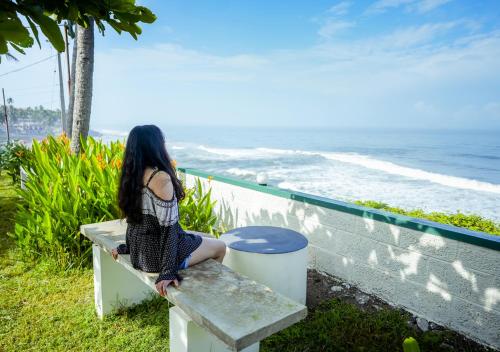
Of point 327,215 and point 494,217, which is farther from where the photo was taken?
point 494,217

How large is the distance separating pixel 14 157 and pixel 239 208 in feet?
23.2

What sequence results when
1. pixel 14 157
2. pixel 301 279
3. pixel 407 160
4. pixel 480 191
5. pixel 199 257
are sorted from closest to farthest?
pixel 199 257 < pixel 301 279 < pixel 14 157 < pixel 480 191 < pixel 407 160

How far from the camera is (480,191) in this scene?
17.2 m

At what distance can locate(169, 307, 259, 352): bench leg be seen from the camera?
201cm

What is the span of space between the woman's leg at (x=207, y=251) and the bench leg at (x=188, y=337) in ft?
1.66

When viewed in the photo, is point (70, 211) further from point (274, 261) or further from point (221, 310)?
point (221, 310)

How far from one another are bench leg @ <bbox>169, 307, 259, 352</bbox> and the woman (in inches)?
10.8

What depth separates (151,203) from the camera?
2385mm

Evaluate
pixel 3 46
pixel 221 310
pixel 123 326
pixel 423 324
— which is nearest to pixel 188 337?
pixel 221 310

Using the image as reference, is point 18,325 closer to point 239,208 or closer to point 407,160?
point 239,208

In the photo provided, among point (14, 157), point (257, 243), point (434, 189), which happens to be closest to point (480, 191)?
point (434, 189)

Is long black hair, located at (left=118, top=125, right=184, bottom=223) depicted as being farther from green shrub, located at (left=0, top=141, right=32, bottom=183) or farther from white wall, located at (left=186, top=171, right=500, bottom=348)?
green shrub, located at (left=0, top=141, right=32, bottom=183)

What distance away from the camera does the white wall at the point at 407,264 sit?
276 centimetres

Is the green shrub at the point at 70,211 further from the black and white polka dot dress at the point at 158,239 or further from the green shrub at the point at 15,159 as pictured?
the green shrub at the point at 15,159
